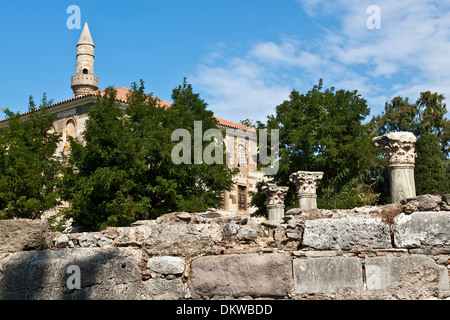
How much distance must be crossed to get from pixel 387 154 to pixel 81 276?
646cm

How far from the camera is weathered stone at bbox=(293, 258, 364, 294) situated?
15.8 ft

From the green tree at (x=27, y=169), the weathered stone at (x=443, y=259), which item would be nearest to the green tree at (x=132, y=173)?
the green tree at (x=27, y=169)

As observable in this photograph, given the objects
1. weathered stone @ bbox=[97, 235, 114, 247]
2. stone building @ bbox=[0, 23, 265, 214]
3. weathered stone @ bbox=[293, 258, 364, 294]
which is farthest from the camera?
stone building @ bbox=[0, 23, 265, 214]

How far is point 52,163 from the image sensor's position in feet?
Answer: 67.7

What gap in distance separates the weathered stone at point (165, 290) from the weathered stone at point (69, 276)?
146mm

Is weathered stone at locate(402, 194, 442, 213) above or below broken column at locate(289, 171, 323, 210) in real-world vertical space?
below

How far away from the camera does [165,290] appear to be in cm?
506

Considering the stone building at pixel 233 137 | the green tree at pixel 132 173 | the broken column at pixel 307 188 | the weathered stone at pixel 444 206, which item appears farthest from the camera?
the stone building at pixel 233 137

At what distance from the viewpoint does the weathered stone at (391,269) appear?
15.5 feet

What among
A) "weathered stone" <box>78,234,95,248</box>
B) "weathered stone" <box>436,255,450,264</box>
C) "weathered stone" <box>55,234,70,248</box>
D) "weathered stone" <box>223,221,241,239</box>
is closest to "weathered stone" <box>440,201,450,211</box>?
"weathered stone" <box>436,255,450,264</box>

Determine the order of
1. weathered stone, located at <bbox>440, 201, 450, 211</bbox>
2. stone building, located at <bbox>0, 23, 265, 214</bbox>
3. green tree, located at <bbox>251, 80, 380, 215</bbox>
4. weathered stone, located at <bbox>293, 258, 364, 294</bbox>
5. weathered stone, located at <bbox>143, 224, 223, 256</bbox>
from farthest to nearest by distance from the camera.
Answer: stone building, located at <bbox>0, 23, 265, 214</bbox>, green tree, located at <bbox>251, 80, 380, 215</bbox>, weathered stone, located at <bbox>143, 224, 223, 256</bbox>, weathered stone, located at <bbox>440, 201, 450, 211</bbox>, weathered stone, located at <bbox>293, 258, 364, 294</bbox>

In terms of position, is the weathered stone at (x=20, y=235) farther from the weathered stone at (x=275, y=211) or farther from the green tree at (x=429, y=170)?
the green tree at (x=429, y=170)

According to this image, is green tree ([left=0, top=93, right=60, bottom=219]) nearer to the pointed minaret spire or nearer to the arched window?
the arched window
